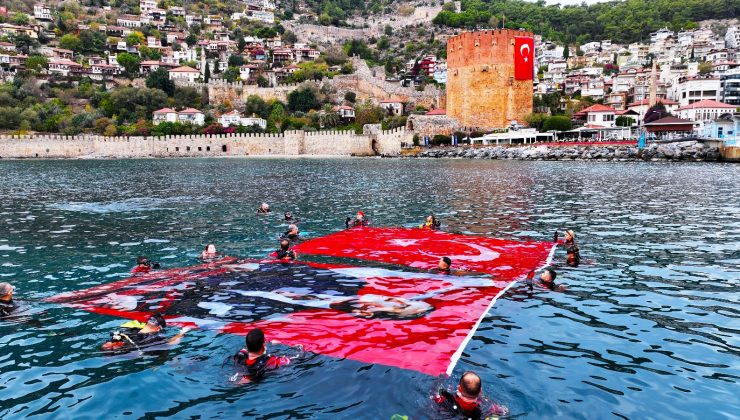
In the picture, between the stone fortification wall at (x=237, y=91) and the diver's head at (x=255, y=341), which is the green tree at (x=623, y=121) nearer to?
the stone fortification wall at (x=237, y=91)

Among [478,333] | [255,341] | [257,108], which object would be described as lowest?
[478,333]

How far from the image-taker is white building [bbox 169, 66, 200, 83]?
98.2 m

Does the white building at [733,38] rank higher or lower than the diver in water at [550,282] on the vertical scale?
higher

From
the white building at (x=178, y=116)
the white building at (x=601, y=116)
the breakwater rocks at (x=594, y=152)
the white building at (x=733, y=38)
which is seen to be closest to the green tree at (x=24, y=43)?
the white building at (x=178, y=116)

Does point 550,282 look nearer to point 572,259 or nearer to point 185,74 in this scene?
point 572,259

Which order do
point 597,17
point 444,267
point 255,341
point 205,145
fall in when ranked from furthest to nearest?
point 597,17 < point 205,145 < point 444,267 < point 255,341

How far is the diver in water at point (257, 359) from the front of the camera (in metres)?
6.76

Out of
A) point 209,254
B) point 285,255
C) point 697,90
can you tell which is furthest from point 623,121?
point 209,254

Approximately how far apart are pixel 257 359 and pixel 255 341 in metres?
0.25

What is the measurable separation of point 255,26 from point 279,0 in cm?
4412

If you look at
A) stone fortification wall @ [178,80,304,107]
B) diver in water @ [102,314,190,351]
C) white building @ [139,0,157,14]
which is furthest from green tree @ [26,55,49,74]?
diver in water @ [102,314,190,351]

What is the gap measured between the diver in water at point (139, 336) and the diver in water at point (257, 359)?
1507 millimetres

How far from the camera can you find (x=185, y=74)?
327 ft

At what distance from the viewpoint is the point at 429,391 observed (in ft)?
20.8
